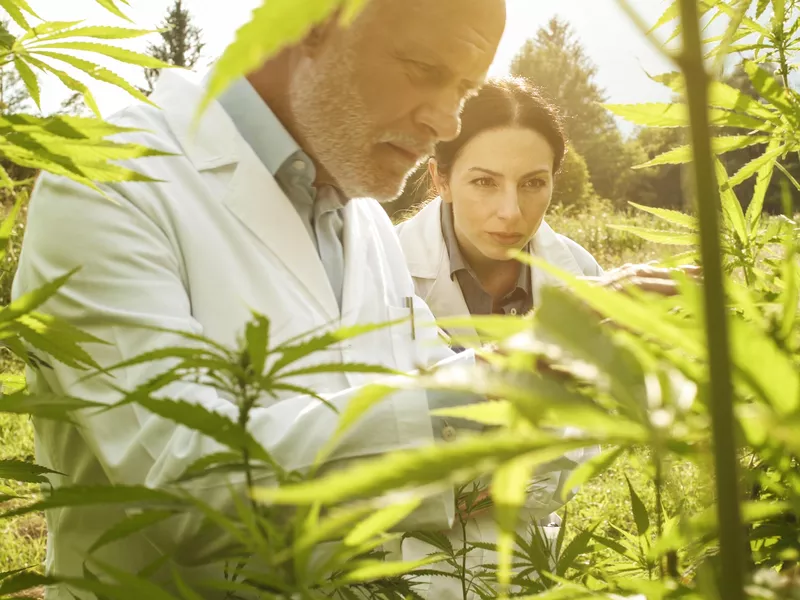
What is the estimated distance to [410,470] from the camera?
19cm

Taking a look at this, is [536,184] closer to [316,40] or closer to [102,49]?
[316,40]

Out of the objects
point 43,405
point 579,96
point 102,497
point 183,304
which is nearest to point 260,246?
point 183,304

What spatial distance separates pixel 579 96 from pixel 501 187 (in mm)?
22938

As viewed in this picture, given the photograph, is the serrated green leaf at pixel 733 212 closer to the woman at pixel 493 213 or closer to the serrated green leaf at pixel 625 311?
the serrated green leaf at pixel 625 311

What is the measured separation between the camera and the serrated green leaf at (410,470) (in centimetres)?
19

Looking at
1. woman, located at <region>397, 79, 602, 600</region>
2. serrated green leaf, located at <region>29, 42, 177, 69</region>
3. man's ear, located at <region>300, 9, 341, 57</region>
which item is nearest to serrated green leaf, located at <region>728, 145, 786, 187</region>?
serrated green leaf, located at <region>29, 42, 177, 69</region>

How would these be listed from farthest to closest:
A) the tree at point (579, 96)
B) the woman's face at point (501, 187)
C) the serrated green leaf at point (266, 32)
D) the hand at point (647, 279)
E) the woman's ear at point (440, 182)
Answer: the tree at point (579, 96) → the woman's ear at point (440, 182) → the woman's face at point (501, 187) → the hand at point (647, 279) → the serrated green leaf at point (266, 32)

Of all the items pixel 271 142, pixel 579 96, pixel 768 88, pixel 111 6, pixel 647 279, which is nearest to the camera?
pixel 768 88

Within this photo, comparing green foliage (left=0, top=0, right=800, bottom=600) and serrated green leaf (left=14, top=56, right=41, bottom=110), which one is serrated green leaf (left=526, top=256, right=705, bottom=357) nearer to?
green foliage (left=0, top=0, right=800, bottom=600)

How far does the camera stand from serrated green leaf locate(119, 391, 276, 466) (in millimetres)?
368

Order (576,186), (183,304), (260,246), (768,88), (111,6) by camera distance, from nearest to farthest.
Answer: (768,88), (111,6), (183,304), (260,246), (576,186)

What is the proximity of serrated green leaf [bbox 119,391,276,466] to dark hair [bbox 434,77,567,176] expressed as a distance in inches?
94.8

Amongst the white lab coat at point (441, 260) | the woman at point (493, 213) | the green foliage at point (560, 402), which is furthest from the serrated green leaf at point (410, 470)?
the woman at point (493, 213)

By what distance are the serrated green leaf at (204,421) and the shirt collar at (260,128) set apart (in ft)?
4.35
